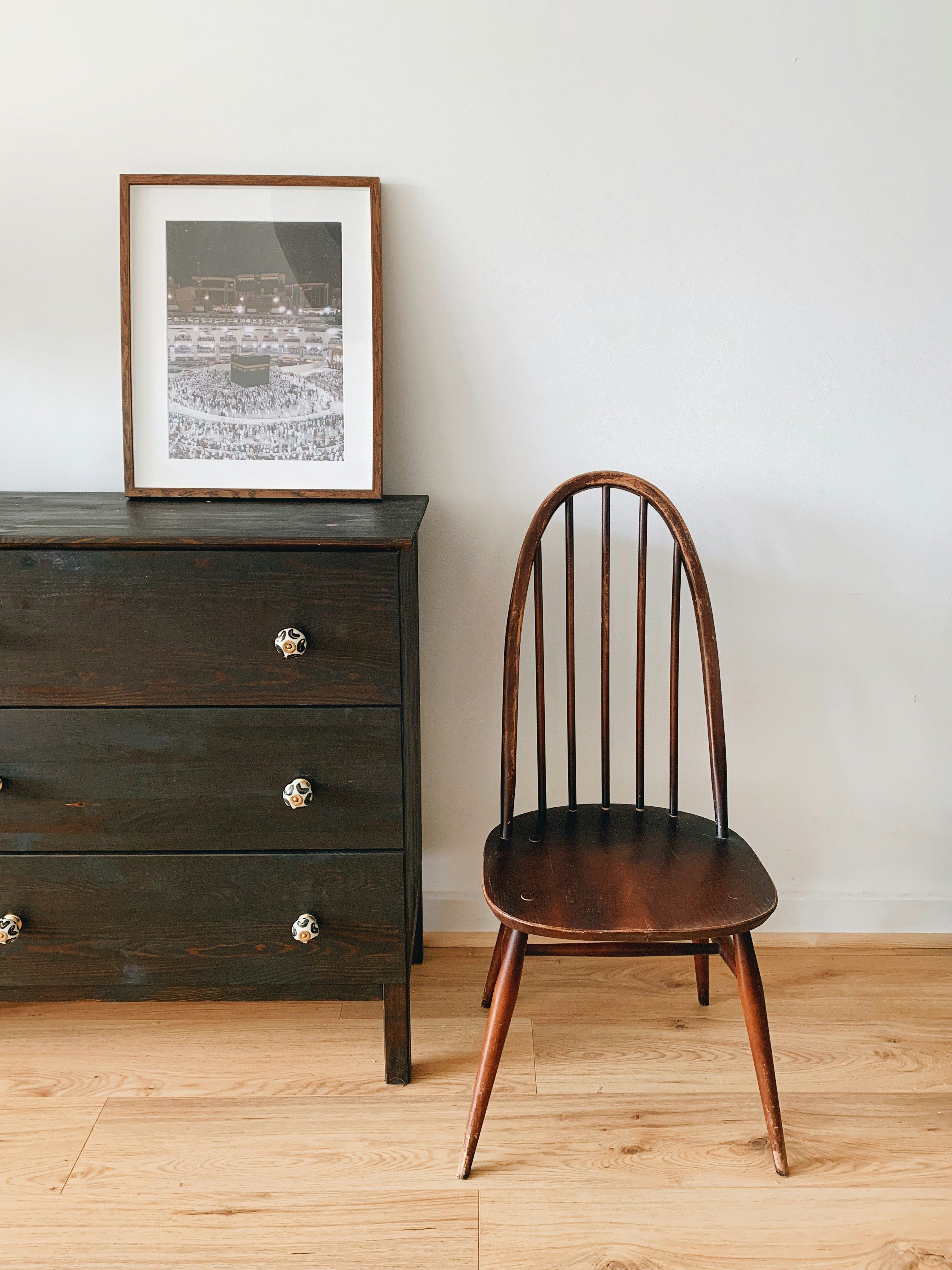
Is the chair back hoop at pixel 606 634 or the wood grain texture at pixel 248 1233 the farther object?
the chair back hoop at pixel 606 634

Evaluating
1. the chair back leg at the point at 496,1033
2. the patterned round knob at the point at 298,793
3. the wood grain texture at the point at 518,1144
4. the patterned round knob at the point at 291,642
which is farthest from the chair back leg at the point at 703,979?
the patterned round knob at the point at 291,642

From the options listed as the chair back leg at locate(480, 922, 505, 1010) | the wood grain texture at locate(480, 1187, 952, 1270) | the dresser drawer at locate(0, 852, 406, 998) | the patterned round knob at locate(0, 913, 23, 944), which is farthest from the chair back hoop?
the patterned round knob at locate(0, 913, 23, 944)

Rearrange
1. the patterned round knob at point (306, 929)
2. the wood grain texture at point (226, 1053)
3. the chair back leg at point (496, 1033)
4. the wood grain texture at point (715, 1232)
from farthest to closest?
the wood grain texture at point (226, 1053), the patterned round knob at point (306, 929), the chair back leg at point (496, 1033), the wood grain texture at point (715, 1232)

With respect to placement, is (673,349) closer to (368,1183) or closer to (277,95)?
(277,95)

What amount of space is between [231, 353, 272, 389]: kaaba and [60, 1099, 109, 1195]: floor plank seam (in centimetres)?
119

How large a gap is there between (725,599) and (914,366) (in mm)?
522

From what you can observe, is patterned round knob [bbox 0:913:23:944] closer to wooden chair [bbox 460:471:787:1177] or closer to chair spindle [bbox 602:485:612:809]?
wooden chair [bbox 460:471:787:1177]

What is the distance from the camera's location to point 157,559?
4.33 ft

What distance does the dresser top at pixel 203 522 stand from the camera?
4.28ft

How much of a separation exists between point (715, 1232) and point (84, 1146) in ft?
2.97

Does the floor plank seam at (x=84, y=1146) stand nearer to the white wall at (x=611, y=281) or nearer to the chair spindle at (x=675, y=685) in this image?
the white wall at (x=611, y=281)

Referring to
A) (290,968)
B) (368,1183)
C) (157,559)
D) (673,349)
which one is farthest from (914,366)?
(368,1183)

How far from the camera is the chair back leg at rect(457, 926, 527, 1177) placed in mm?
1317

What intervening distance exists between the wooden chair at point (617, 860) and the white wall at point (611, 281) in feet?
0.67
